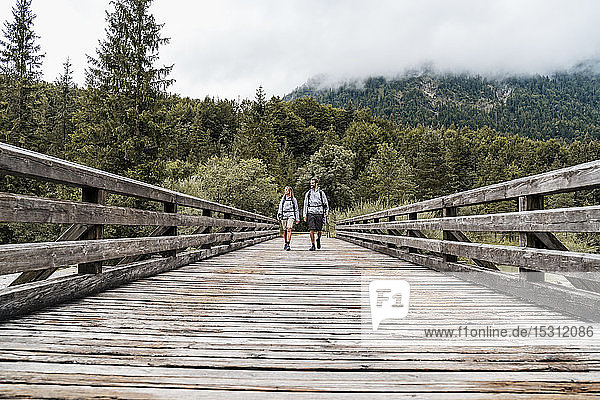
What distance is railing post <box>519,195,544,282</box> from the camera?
3418 millimetres

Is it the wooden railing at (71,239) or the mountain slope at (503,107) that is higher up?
the mountain slope at (503,107)

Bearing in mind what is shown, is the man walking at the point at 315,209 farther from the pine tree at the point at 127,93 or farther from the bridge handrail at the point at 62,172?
the pine tree at the point at 127,93

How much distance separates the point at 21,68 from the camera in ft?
98.9

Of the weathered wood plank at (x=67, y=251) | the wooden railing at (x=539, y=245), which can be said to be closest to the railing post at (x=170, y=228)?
the weathered wood plank at (x=67, y=251)

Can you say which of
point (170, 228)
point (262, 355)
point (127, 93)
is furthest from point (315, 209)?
point (127, 93)

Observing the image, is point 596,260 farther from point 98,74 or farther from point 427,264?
point 98,74

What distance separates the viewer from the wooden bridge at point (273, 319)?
5.78ft

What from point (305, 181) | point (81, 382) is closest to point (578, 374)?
point (81, 382)

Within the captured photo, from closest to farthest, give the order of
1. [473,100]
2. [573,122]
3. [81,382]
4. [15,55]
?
[81,382], [15,55], [573,122], [473,100]

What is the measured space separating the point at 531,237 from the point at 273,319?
86.6 inches

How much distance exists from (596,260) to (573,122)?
12683cm

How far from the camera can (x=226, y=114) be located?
76.1 meters

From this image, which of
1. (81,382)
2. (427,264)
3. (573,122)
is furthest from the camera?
(573,122)

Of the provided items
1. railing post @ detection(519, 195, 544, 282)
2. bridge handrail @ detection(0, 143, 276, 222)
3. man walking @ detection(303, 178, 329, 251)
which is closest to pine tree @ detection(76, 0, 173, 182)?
man walking @ detection(303, 178, 329, 251)
